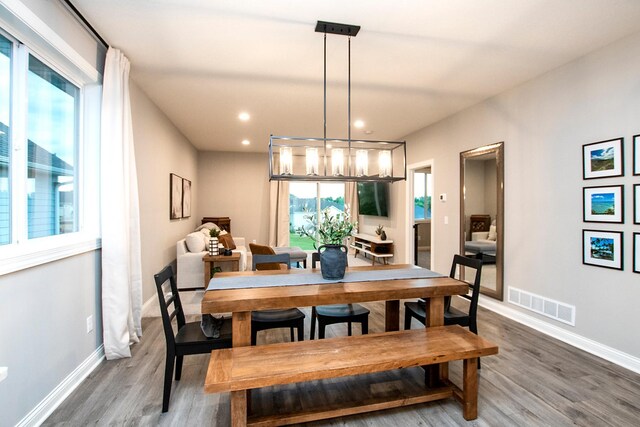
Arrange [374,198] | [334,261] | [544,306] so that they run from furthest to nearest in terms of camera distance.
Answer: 1. [374,198]
2. [544,306]
3. [334,261]

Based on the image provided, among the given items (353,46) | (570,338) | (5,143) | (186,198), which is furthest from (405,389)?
(186,198)

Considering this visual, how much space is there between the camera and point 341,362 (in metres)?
1.70

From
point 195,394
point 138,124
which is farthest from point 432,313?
point 138,124

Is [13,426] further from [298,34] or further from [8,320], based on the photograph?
[298,34]

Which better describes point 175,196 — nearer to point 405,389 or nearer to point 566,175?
point 405,389

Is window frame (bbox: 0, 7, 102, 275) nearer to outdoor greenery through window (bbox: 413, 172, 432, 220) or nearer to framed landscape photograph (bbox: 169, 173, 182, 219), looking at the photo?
framed landscape photograph (bbox: 169, 173, 182, 219)

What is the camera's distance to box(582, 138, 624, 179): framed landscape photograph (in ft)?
8.52

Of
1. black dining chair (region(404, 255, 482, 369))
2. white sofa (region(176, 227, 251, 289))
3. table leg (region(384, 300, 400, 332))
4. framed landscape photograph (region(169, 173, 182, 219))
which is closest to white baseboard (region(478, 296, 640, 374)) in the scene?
black dining chair (region(404, 255, 482, 369))

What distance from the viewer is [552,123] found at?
3.16m

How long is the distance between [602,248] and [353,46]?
2.86 metres

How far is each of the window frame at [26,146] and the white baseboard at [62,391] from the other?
867 mm

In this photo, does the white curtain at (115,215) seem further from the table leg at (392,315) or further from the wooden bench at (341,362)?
the table leg at (392,315)

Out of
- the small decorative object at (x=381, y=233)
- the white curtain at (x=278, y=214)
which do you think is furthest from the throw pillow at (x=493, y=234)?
the white curtain at (x=278, y=214)

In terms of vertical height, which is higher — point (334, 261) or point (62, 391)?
point (334, 261)
